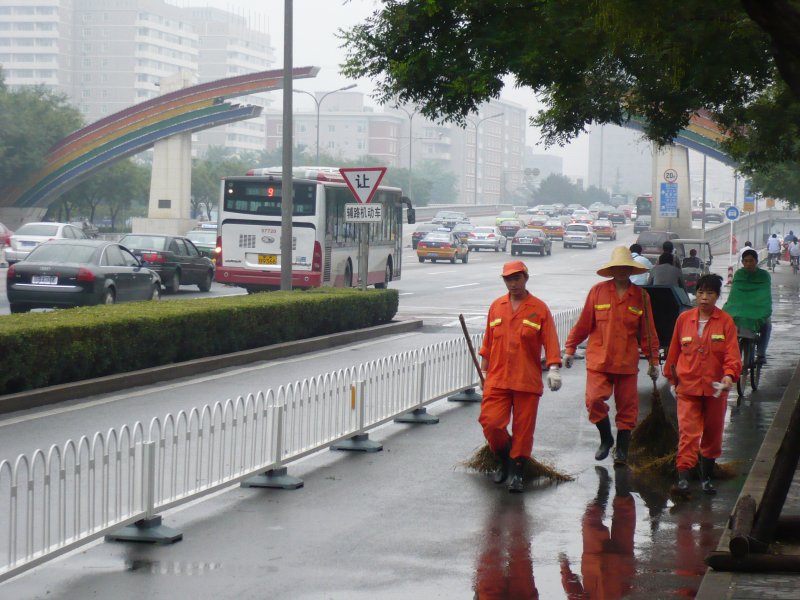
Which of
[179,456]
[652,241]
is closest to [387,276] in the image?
[652,241]

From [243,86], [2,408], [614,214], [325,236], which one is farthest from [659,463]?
[614,214]

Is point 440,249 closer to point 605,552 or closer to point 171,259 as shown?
point 171,259

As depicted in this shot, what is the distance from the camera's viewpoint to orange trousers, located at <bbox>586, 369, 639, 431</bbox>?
1002cm

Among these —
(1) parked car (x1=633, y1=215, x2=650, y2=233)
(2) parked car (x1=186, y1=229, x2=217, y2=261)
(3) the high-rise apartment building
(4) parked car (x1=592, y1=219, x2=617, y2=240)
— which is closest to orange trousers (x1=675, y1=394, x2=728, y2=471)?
(2) parked car (x1=186, y1=229, x2=217, y2=261)

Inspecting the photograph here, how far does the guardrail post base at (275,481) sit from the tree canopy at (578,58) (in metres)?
4.37

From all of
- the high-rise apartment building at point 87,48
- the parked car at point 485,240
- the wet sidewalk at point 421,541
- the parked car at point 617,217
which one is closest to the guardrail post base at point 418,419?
the wet sidewalk at point 421,541

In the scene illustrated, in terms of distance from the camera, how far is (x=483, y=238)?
6769 cm

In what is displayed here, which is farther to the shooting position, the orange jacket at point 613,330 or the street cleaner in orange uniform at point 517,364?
the orange jacket at point 613,330

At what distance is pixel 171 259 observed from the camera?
32219 millimetres

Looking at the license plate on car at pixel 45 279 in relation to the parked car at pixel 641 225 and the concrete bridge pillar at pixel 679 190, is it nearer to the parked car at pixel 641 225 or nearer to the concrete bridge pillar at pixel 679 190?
the concrete bridge pillar at pixel 679 190

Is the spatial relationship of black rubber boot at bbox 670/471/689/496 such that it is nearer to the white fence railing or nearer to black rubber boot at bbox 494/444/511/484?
black rubber boot at bbox 494/444/511/484

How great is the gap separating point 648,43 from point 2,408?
24.3 feet

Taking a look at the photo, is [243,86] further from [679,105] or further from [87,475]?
[87,475]

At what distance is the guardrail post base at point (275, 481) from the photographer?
9.19 meters
